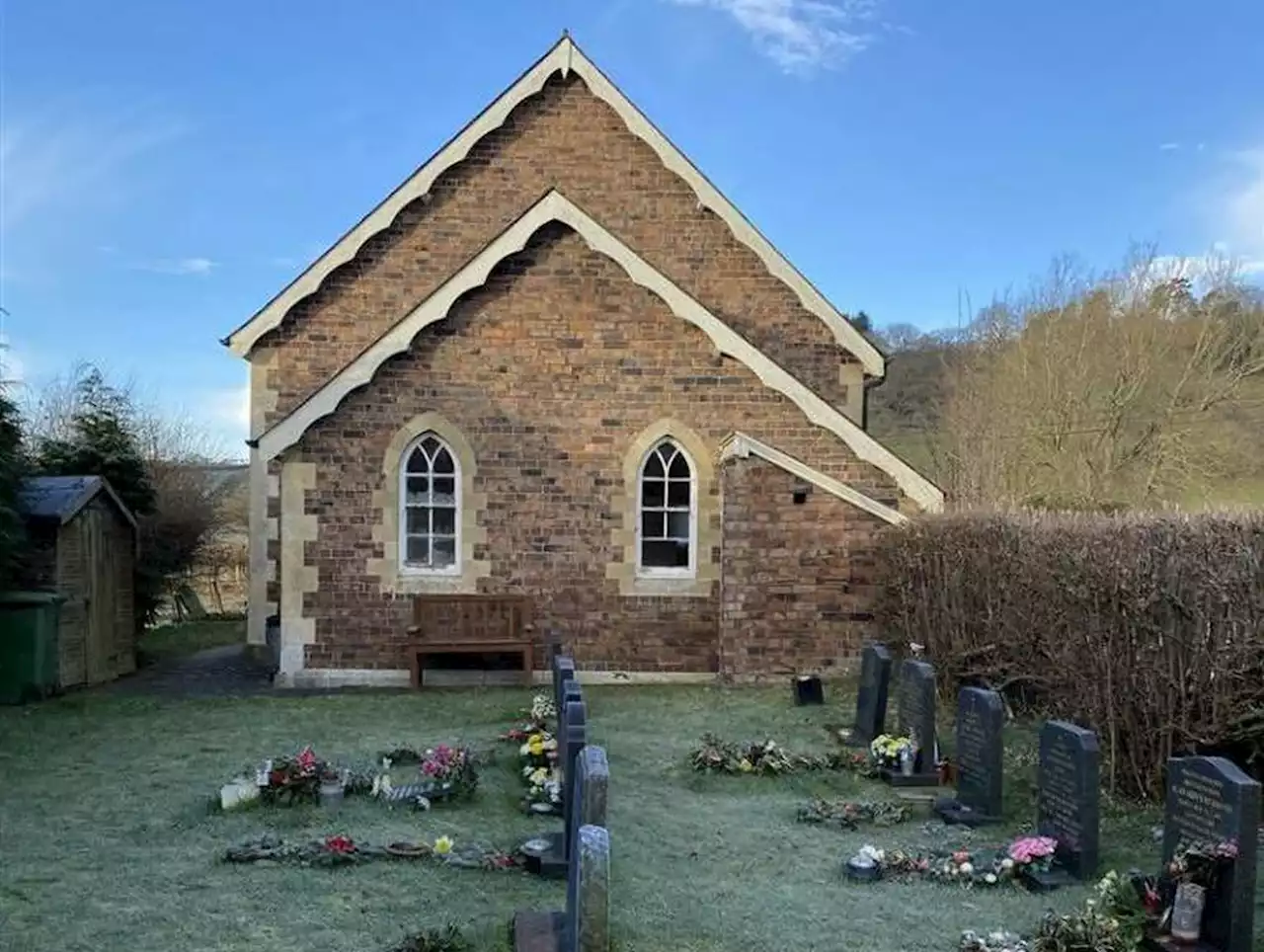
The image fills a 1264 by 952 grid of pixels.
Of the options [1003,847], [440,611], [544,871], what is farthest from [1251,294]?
[544,871]

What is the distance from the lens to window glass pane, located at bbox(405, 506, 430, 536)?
16.4 meters

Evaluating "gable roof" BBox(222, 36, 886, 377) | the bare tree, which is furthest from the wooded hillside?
"gable roof" BBox(222, 36, 886, 377)

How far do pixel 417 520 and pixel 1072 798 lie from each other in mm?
10782

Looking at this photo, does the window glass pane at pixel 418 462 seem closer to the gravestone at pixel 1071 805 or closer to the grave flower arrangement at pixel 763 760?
the grave flower arrangement at pixel 763 760

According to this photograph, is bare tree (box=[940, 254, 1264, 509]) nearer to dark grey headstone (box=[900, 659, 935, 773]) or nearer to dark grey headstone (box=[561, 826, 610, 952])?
dark grey headstone (box=[900, 659, 935, 773])

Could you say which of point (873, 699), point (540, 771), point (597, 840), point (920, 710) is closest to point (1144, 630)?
point (920, 710)

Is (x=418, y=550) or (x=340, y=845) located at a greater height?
(x=418, y=550)

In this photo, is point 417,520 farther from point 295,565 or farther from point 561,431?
point 561,431

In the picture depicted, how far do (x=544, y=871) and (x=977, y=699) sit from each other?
161 inches

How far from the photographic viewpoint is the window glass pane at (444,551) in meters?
16.4

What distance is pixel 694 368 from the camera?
650 inches

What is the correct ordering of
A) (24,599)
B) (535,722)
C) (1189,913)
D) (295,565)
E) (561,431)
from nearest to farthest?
(1189,913) < (535,722) < (24,599) < (295,565) < (561,431)

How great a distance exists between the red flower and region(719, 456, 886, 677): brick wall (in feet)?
28.1

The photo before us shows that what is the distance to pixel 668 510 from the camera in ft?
54.6
